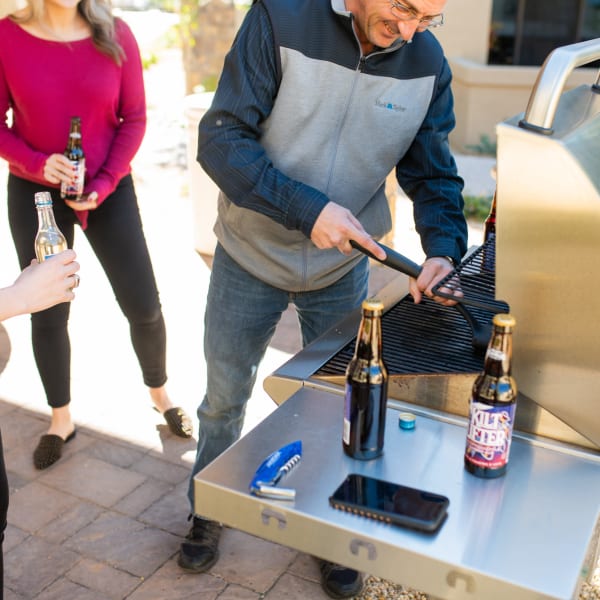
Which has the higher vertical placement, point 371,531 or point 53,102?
point 53,102

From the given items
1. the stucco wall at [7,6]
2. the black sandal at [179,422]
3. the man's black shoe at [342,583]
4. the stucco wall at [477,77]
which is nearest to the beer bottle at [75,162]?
the black sandal at [179,422]

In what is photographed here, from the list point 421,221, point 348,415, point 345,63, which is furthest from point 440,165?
point 348,415

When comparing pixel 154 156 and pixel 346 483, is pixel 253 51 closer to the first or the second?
pixel 346 483

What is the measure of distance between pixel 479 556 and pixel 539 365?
48 cm

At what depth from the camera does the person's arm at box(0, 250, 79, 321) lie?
1889mm

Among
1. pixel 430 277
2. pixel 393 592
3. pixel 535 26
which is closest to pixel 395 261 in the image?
pixel 430 277

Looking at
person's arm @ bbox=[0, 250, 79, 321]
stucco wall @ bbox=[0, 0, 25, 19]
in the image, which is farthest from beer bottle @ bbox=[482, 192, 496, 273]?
stucco wall @ bbox=[0, 0, 25, 19]

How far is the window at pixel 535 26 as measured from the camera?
31.9 ft

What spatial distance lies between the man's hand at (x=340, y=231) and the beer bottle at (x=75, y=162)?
1.34 metres

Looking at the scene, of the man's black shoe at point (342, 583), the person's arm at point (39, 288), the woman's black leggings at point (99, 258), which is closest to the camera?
the person's arm at point (39, 288)

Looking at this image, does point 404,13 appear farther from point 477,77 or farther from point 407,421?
point 477,77

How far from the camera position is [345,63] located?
221 centimetres

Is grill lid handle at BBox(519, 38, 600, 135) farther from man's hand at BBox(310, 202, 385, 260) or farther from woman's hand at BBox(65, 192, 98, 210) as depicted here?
woman's hand at BBox(65, 192, 98, 210)

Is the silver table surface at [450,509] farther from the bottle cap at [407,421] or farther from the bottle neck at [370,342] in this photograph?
the bottle neck at [370,342]
